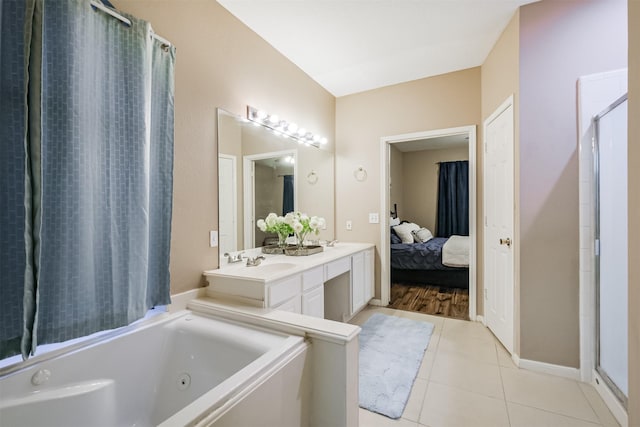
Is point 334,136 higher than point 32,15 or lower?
higher

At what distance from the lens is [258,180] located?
2449 mm

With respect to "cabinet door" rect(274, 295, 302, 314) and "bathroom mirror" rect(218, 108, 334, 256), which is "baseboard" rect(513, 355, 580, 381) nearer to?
"cabinet door" rect(274, 295, 302, 314)

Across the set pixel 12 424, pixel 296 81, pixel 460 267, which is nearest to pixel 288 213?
pixel 296 81

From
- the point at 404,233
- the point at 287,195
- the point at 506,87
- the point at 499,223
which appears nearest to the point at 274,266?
the point at 287,195

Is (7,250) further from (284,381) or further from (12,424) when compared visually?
(284,381)

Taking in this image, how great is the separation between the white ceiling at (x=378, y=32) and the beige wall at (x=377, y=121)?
0.19 meters

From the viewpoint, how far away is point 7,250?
102 centimetres

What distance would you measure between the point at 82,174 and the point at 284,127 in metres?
1.74

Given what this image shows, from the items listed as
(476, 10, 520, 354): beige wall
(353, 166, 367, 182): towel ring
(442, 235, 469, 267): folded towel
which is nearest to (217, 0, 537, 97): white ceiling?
(476, 10, 520, 354): beige wall

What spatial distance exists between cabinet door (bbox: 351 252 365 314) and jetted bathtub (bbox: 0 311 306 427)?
5.05ft

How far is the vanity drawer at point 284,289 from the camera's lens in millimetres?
1708

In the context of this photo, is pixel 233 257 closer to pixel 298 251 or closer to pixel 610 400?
pixel 298 251

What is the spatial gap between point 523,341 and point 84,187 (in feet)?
9.40
